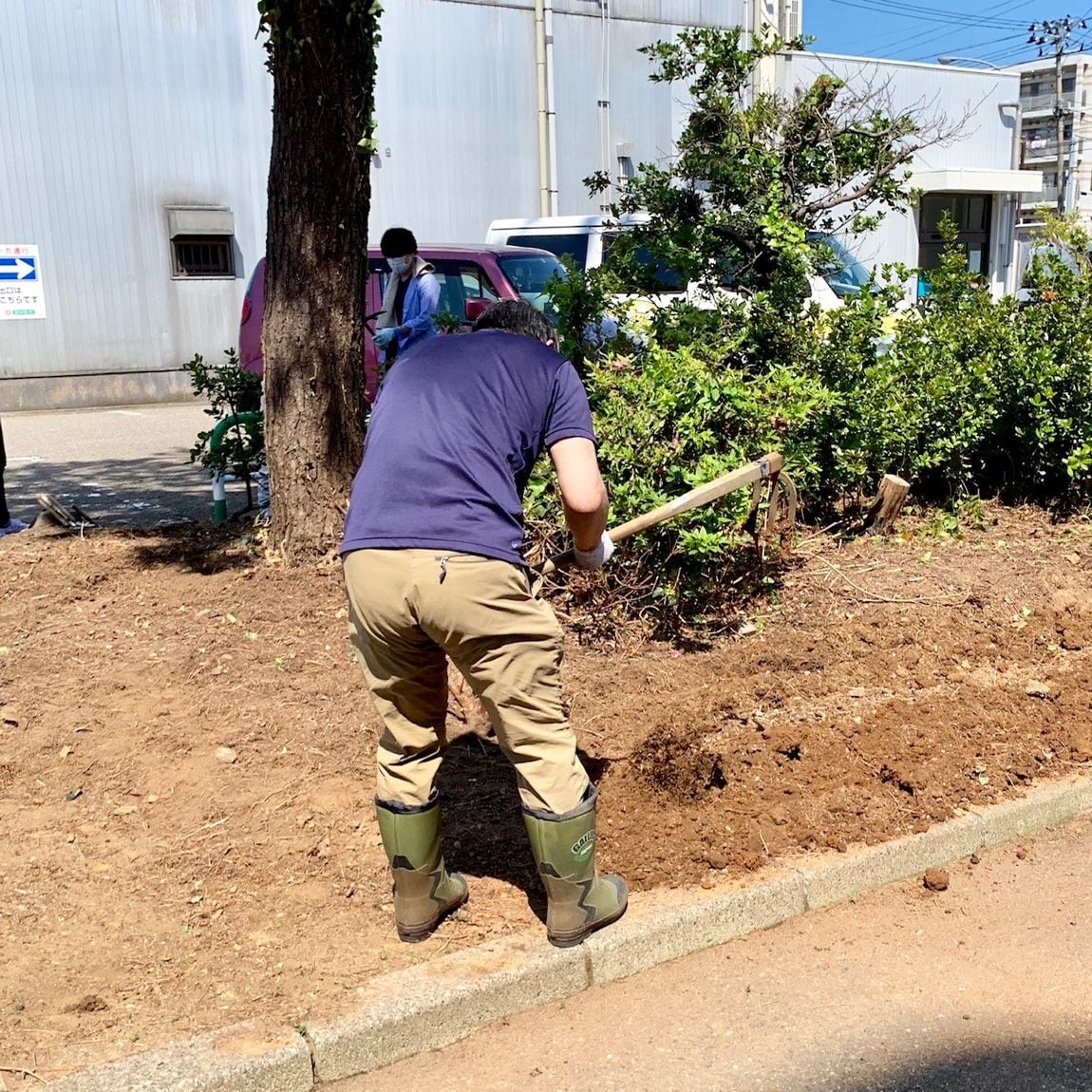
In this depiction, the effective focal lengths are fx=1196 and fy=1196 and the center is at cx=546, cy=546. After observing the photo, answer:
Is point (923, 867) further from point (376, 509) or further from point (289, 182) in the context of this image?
point (289, 182)

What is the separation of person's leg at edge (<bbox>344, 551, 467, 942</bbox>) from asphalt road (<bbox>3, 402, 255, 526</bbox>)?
495 cm

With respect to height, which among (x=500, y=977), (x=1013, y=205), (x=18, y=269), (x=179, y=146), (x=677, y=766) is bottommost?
(x=500, y=977)

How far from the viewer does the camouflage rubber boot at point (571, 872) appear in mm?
3176

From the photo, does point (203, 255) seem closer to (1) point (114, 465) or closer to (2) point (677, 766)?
(1) point (114, 465)


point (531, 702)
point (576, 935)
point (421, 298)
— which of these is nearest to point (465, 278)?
point (421, 298)

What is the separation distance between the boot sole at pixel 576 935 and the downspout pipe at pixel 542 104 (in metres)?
17.6

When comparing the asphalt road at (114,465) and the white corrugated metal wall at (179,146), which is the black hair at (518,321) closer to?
the asphalt road at (114,465)

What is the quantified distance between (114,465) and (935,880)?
9.15m

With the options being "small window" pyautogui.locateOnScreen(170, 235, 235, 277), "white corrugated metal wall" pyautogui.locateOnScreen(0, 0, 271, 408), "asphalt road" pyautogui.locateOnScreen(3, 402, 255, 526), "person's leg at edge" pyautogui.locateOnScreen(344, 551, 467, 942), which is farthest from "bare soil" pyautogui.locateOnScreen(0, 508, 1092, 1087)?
"small window" pyautogui.locateOnScreen(170, 235, 235, 277)

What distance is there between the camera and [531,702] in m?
3.13

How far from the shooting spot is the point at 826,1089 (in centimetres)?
284

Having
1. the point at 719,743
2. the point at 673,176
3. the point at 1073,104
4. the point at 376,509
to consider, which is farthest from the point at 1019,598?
the point at 1073,104

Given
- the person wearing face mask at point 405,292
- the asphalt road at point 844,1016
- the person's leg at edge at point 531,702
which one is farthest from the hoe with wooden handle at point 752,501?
the person wearing face mask at point 405,292

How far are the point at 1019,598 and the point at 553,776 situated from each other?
361 cm
